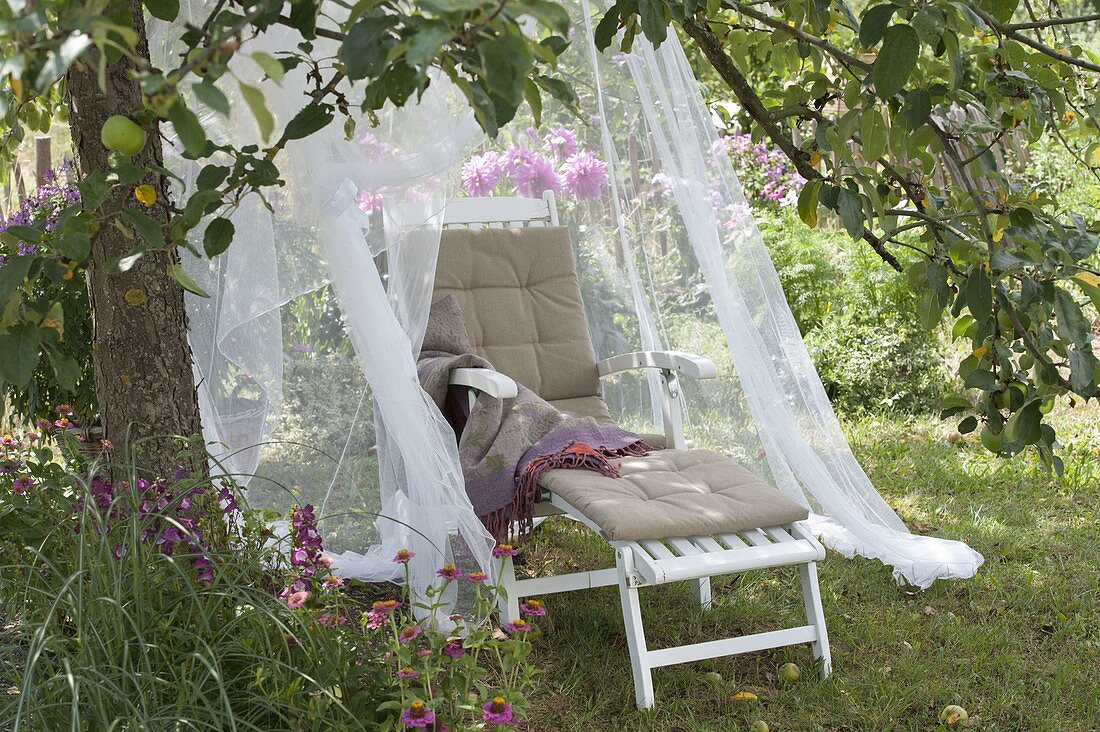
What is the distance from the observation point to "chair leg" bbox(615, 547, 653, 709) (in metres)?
2.51

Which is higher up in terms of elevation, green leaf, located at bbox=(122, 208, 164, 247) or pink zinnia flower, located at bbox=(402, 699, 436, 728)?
green leaf, located at bbox=(122, 208, 164, 247)

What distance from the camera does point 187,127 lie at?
0.91m

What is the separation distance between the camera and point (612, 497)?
271 cm

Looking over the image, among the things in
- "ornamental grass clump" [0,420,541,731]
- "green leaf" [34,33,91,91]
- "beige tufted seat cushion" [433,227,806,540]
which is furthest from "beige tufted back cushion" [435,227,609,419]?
"green leaf" [34,33,91,91]

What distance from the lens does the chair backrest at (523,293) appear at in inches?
139

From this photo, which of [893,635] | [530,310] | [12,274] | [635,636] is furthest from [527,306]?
[12,274]

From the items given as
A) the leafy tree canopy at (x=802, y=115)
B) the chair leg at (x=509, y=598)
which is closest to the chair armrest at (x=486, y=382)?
the chair leg at (x=509, y=598)

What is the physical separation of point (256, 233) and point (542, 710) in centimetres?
133

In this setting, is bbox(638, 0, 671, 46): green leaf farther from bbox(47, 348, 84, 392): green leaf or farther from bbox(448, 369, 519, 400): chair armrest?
bbox(448, 369, 519, 400): chair armrest

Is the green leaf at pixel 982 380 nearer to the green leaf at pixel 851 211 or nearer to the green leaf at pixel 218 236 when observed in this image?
the green leaf at pixel 851 211

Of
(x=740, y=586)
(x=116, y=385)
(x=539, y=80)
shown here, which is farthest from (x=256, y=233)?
(x=740, y=586)

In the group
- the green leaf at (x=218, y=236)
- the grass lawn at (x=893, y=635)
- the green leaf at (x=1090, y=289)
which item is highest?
the green leaf at (x=218, y=236)

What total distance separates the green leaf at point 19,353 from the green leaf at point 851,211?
3.44 feet

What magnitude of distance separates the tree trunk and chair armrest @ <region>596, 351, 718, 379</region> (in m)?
1.48
